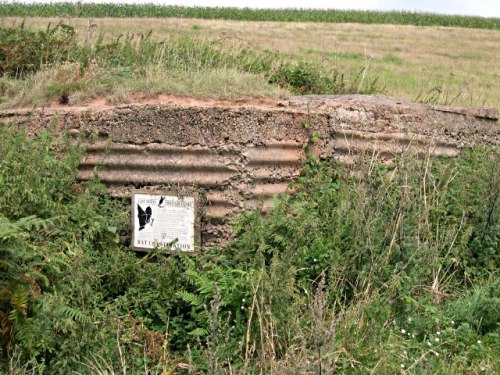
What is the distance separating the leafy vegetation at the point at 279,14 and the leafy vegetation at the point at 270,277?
30.9 meters

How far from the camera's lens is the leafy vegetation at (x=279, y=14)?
36.9 m

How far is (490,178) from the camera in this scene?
568cm

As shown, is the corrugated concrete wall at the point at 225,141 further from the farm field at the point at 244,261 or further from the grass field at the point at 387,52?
the grass field at the point at 387,52

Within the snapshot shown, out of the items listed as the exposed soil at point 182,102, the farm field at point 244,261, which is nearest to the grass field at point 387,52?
the exposed soil at point 182,102

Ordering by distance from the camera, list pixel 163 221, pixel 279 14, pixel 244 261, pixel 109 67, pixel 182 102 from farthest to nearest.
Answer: pixel 279 14 → pixel 109 67 → pixel 182 102 → pixel 163 221 → pixel 244 261

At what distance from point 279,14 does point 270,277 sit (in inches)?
1605

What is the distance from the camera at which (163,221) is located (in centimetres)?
559

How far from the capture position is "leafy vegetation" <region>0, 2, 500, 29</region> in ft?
121

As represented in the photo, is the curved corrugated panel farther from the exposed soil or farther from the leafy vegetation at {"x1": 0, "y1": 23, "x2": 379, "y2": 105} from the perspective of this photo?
the leafy vegetation at {"x1": 0, "y1": 23, "x2": 379, "y2": 105}

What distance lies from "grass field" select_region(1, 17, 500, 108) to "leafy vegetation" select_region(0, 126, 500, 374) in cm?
142

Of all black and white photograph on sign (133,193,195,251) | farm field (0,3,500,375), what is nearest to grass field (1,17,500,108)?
farm field (0,3,500,375)

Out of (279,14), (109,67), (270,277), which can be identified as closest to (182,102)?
(109,67)

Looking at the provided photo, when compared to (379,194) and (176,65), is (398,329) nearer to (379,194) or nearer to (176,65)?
(379,194)

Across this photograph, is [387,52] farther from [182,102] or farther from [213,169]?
[213,169]
